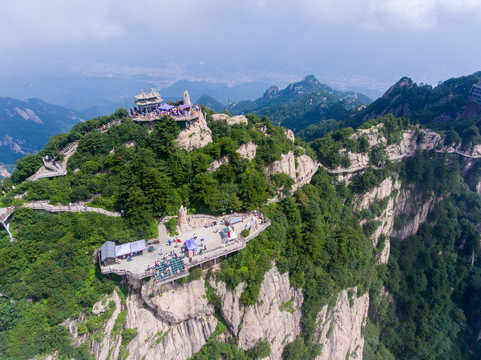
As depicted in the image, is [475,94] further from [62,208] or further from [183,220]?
[62,208]

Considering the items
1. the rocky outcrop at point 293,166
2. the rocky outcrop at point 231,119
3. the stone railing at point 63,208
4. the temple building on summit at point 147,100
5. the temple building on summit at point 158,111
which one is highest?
the temple building on summit at point 147,100

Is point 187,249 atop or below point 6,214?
below

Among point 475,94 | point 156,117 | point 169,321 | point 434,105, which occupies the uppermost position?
point 475,94

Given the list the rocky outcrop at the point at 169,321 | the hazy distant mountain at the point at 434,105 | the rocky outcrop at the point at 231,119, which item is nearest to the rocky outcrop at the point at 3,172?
the rocky outcrop at the point at 231,119

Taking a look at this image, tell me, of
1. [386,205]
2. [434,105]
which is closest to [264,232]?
[386,205]

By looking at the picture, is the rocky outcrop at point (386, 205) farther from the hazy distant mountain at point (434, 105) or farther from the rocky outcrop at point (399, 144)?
the hazy distant mountain at point (434, 105)

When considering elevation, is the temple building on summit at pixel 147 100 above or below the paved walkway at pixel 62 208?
above

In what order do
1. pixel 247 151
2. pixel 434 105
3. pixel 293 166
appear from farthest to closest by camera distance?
pixel 434 105, pixel 293 166, pixel 247 151

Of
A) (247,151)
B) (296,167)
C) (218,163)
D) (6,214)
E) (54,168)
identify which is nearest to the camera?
(6,214)
